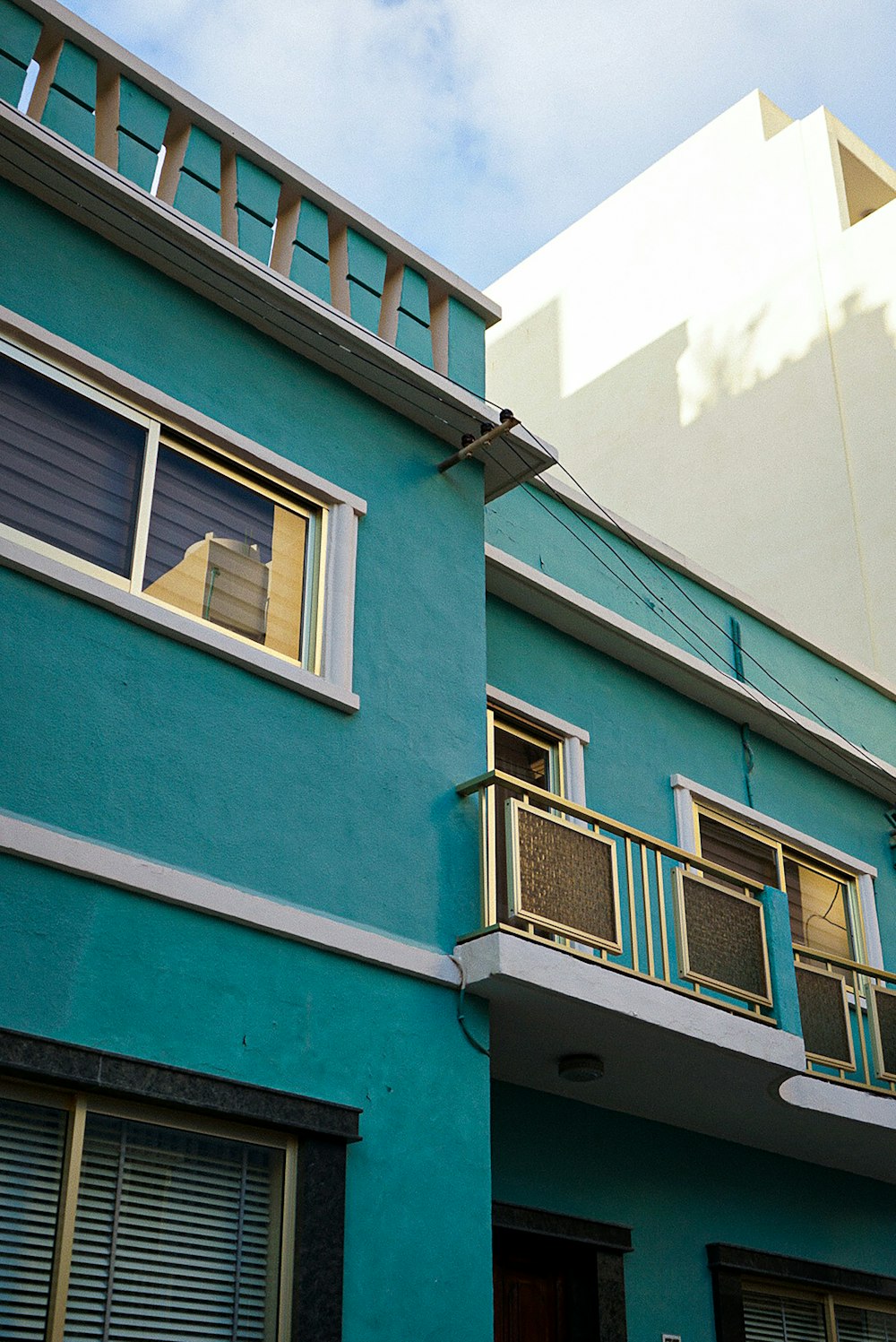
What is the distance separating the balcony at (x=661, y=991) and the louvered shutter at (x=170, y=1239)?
71.5 inches

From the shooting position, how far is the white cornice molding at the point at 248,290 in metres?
8.09

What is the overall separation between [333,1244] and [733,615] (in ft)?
24.9

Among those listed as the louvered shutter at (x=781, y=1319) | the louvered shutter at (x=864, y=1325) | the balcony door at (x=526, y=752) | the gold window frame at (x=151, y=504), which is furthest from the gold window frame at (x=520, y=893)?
the louvered shutter at (x=864, y=1325)

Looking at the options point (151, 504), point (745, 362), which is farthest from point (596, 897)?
point (745, 362)

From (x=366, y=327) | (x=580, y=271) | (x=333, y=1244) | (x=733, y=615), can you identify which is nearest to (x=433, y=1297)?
(x=333, y=1244)

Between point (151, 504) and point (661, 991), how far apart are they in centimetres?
404

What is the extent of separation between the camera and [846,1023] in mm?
10680

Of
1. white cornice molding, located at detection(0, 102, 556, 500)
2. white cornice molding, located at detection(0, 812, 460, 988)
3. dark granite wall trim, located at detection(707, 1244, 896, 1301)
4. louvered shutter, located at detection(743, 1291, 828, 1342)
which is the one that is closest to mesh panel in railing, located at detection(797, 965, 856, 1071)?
dark granite wall trim, located at detection(707, 1244, 896, 1301)

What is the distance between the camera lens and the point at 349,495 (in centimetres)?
905

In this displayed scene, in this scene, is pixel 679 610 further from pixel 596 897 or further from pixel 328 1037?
pixel 328 1037

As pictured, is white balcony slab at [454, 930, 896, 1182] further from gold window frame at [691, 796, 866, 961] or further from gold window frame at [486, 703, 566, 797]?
gold window frame at [486, 703, 566, 797]

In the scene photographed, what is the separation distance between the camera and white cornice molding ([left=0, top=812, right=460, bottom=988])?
265 inches

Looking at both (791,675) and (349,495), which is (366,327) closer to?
(349,495)

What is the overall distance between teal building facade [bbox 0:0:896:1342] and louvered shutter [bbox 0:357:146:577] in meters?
0.02
